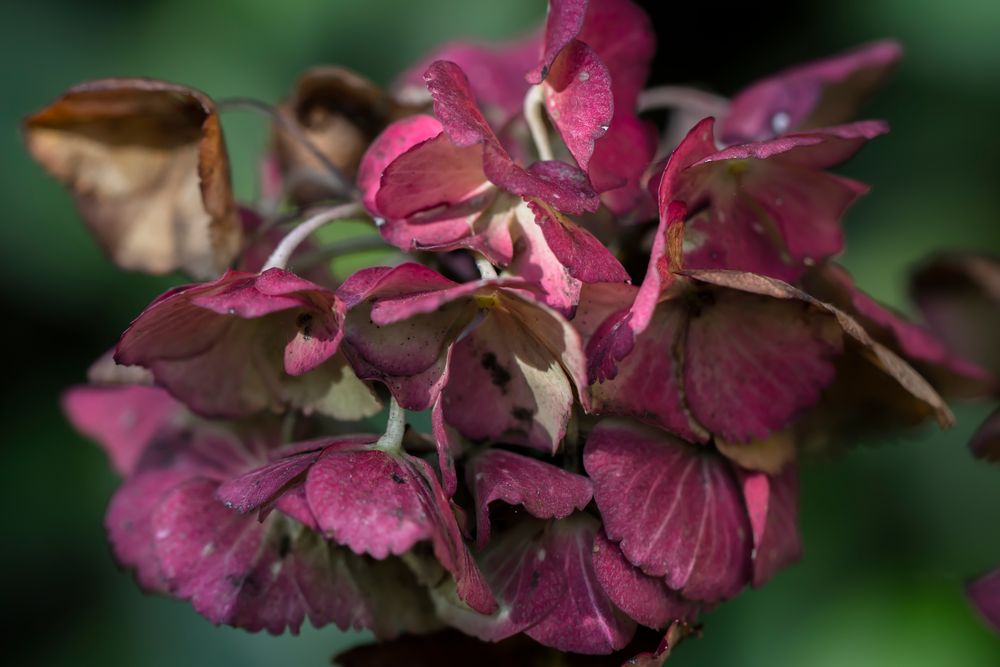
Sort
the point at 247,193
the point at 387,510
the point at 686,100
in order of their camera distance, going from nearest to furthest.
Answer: the point at 387,510 < the point at 686,100 < the point at 247,193

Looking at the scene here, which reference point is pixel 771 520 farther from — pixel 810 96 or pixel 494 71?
pixel 494 71

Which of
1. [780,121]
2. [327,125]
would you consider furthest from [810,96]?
[327,125]

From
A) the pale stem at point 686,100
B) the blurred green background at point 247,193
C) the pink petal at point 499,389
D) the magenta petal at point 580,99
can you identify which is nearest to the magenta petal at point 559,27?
the magenta petal at point 580,99

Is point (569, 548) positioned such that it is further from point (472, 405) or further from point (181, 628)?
point (181, 628)

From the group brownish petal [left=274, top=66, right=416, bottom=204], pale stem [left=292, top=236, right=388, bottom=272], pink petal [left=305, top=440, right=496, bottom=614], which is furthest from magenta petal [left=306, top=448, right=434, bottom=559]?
brownish petal [left=274, top=66, right=416, bottom=204]

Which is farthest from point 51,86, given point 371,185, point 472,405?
point 472,405

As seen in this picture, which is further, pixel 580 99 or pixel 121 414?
pixel 121 414
